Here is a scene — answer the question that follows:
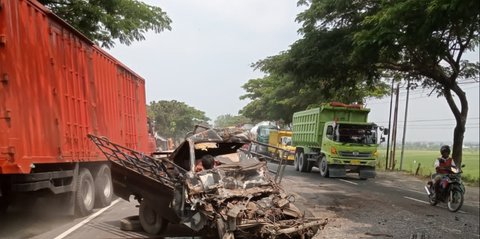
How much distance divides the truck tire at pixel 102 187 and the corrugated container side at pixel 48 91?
25.8 inches

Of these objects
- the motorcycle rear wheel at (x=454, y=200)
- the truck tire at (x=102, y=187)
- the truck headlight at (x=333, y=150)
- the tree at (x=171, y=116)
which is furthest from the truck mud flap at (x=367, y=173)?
the tree at (x=171, y=116)

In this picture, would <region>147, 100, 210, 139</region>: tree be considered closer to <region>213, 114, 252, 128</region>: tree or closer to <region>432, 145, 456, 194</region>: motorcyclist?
<region>213, 114, 252, 128</region>: tree

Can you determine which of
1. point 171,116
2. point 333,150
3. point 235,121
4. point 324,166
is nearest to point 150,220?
point 333,150

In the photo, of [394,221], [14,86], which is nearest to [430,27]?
[394,221]

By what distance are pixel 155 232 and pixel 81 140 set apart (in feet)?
9.24

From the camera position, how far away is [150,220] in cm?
788

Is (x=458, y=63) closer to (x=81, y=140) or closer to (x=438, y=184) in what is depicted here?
(x=438, y=184)

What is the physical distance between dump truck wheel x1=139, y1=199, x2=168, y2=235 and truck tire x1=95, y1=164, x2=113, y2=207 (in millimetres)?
3071

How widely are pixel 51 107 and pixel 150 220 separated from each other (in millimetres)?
2515

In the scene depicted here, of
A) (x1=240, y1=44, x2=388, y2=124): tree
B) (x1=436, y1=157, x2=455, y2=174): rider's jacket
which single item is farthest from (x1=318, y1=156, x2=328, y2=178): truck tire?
(x1=436, y1=157, x2=455, y2=174): rider's jacket

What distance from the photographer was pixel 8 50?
21.8 feet

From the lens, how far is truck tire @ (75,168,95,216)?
9.27m

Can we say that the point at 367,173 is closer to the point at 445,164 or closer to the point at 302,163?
the point at 302,163

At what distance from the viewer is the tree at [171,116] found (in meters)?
70.6
